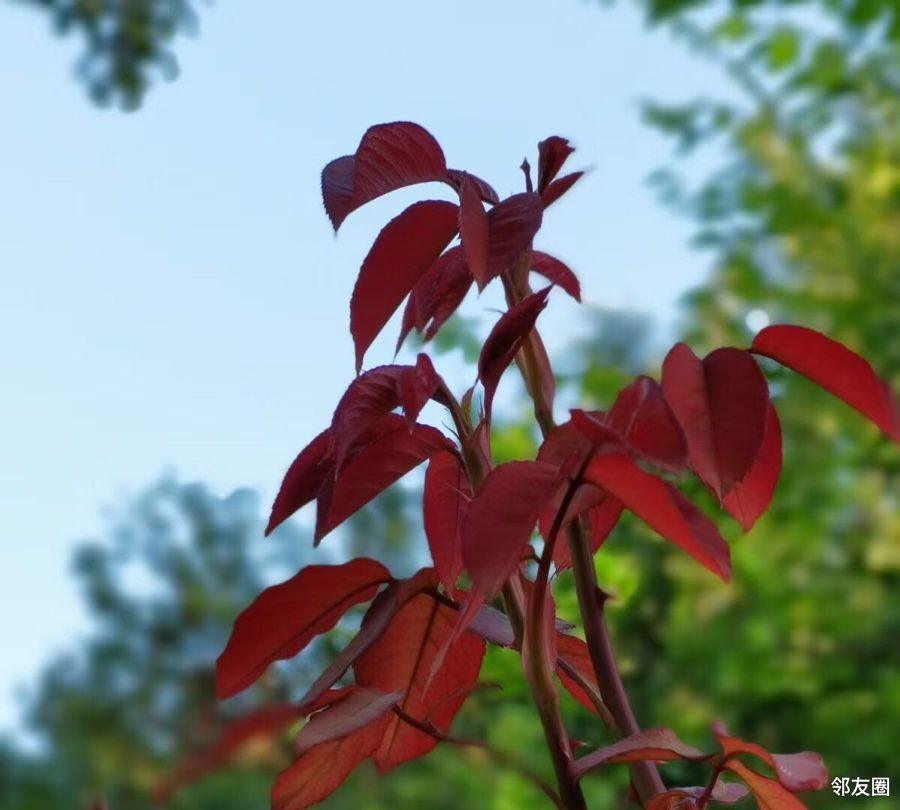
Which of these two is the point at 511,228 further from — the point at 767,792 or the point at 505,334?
the point at 767,792

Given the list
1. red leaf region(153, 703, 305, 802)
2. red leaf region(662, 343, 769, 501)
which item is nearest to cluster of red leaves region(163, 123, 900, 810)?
red leaf region(662, 343, 769, 501)

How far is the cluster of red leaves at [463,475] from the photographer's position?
0.35m

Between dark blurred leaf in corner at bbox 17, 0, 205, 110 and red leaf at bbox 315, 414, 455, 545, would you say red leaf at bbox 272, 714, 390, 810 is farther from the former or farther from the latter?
dark blurred leaf in corner at bbox 17, 0, 205, 110

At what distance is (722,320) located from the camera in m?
3.19

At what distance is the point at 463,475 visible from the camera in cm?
45

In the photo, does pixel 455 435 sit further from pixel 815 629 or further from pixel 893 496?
pixel 893 496

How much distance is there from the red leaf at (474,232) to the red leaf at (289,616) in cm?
12

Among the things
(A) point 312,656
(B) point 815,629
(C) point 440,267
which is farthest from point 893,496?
(C) point 440,267

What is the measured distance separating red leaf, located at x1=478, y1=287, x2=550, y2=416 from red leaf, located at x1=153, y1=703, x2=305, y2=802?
0.61 feet

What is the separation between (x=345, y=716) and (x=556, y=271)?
21cm

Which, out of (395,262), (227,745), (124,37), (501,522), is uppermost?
(124,37)

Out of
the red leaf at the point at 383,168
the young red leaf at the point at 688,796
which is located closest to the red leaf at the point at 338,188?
the red leaf at the point at 383,168

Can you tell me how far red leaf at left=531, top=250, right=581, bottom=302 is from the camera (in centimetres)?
50

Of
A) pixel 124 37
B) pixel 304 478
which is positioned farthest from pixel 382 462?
pixel 124 37
